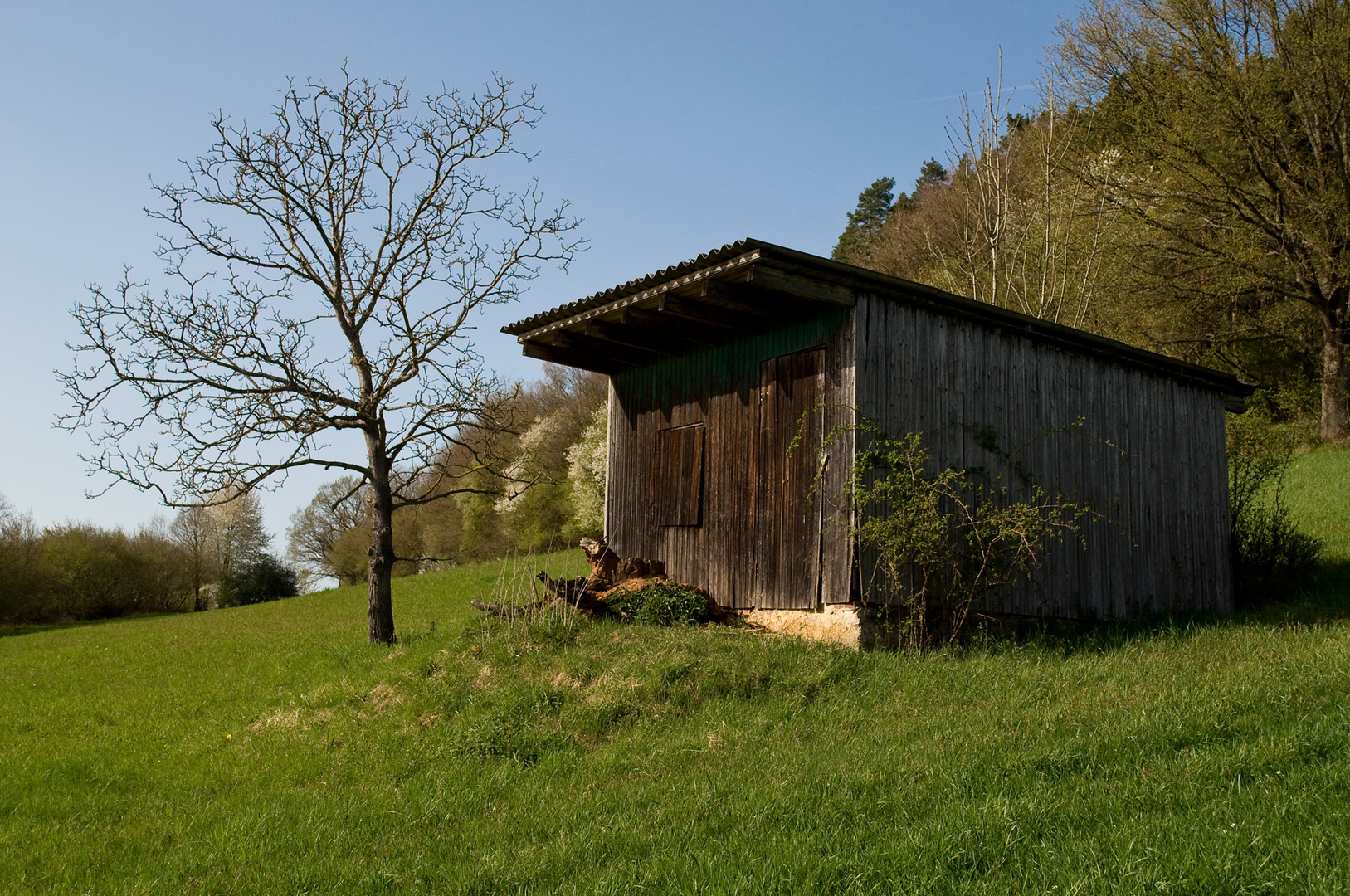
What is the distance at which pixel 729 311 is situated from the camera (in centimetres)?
1152

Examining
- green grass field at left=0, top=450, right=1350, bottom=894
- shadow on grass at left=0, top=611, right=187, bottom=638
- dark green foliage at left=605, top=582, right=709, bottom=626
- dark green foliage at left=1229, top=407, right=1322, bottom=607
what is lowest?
shadow on grass at left=0, top=611, right=187, bottom=638

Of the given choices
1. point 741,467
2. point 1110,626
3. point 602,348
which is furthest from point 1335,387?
point 602,348

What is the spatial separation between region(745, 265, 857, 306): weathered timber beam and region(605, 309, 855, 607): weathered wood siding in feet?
Answer: 0.77

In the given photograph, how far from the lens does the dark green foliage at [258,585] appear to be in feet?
151

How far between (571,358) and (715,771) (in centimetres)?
840

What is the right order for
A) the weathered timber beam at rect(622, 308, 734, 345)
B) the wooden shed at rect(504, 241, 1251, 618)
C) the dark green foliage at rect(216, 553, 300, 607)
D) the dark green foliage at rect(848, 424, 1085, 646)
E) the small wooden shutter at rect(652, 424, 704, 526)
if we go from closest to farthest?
the dark green foliage at rect(848, 424, 1085, 646), the wooden shed at rect(504, 241, 1251, 618), the weathered timber beam at rect(622, 308, 734, 345), the small wooden shutter at rect(652, 424, 704, 526), the dark green foliage at rect(216, 553, 300, 607)

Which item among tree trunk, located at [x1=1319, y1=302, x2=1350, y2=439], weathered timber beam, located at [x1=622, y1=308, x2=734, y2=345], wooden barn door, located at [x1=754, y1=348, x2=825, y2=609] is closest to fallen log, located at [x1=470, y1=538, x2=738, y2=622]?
wooden barn door, located at [x1=754, y1=348, x2=825, y2=609]

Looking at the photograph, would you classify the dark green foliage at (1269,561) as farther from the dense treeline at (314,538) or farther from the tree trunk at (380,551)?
the dense treeline at (314,538)

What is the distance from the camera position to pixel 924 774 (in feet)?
19.2

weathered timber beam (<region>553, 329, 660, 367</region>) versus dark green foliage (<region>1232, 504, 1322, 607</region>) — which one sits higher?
weathered timber beam (<region>553, 329, 660, 367</region>)

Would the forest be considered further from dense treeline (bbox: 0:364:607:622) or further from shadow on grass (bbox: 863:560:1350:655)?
dense treeline (bbox: 0:364:607:622)

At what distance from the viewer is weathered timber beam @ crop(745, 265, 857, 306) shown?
391 inches

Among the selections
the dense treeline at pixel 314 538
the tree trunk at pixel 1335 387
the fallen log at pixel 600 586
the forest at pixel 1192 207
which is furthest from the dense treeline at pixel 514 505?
the tree trunk at pixel 1335 387

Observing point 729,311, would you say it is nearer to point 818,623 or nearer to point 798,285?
point 798,285
